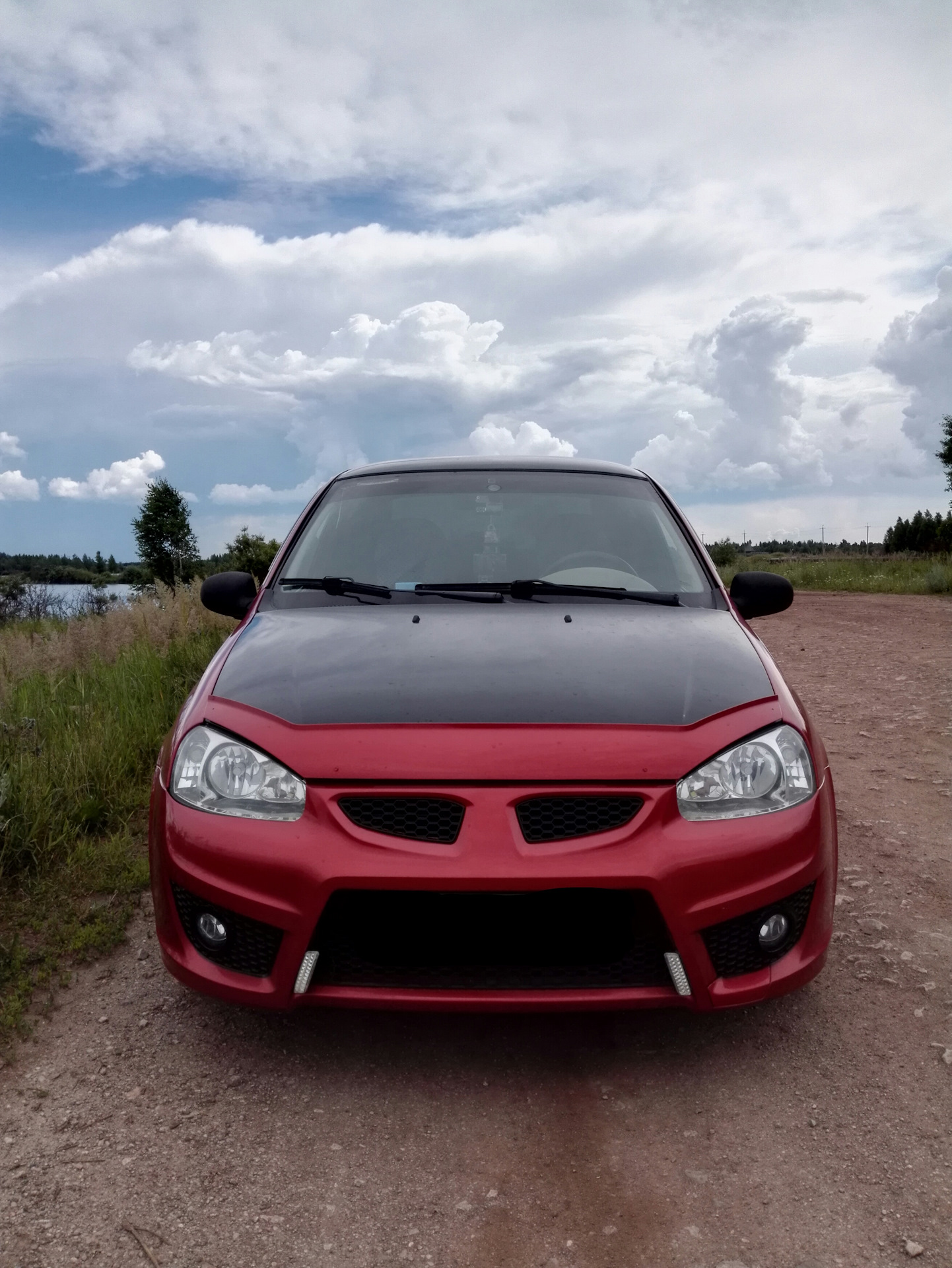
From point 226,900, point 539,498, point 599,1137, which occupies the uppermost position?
point 539,498

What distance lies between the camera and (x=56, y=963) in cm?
319

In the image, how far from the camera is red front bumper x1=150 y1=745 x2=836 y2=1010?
7.30ft

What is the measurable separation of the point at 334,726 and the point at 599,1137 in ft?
3.65

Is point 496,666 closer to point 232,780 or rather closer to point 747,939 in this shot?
point 232,780

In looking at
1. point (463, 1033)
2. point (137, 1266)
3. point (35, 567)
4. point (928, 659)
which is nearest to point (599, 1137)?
point (463, 1033)

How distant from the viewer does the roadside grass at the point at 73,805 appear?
3303 mm

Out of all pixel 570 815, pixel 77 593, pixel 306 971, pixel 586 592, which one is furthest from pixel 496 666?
pixel 77 593

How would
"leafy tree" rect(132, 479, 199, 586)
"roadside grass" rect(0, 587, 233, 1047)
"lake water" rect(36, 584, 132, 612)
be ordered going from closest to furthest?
"roadside grass" rect(0, 587, 233, 1047), "lake water" rect(36, 584, 132, 612), "leafy tree" rect(132, 479, 199, 586)

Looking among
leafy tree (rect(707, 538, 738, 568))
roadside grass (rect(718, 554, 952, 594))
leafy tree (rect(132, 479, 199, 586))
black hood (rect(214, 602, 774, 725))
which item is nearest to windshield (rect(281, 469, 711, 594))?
black hood (rect(214, 602, 774, 725))

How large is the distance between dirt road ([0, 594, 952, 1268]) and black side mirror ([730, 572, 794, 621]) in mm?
1159

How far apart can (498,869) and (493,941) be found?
0.70ft

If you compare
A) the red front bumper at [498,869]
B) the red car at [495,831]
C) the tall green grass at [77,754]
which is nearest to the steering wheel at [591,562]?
the red car at [495,831]

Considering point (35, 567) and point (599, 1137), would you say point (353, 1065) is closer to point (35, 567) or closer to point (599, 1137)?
point (599, 1137)

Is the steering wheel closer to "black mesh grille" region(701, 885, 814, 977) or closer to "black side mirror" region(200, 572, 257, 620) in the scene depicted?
"black side mirror" region(200, 572, 257, 620)
